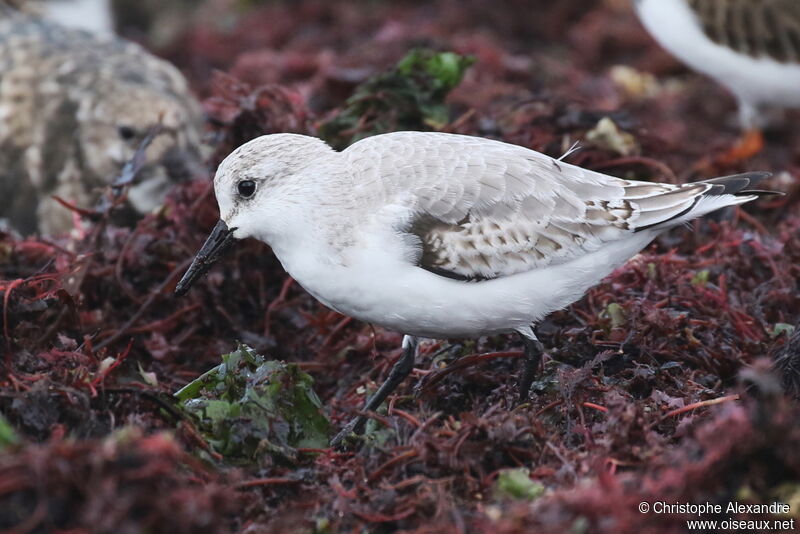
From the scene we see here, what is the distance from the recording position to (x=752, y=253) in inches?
212

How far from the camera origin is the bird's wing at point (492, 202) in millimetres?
4125

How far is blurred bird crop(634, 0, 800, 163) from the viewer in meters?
7.19

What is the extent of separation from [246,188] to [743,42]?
4.53 m

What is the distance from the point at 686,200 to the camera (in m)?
4.40

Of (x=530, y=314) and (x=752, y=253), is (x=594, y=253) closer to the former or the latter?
(x=530, y=314)

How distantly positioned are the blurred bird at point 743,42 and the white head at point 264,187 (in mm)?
3907

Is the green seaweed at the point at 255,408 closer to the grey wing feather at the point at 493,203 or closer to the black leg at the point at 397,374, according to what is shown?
the black leg at the point at 397,374

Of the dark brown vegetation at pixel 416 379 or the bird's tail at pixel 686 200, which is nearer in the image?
the dark brown vegetation at pixel 416 379

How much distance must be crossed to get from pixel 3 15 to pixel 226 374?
4.99m

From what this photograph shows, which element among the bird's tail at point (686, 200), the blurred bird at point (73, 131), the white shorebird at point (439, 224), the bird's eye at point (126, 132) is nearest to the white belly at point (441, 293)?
the white shorebird at point (439, 224)

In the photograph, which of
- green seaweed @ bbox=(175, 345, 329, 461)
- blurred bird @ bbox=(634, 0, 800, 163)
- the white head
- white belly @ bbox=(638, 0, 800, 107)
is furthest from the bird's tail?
white belly @ bbox=(638, 0, 800, 107)

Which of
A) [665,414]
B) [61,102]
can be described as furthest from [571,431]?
[61,102]

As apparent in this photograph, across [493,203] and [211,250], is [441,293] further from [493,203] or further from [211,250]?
[211,250]

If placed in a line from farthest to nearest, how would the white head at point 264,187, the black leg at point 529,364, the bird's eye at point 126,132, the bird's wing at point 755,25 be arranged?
the bird's wing at point 755,25 → the bird's eye at point 126,132 → the black leg at point 529,364 → the white head at point 264,187
